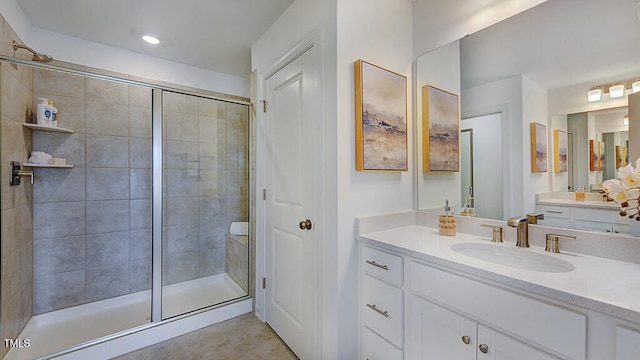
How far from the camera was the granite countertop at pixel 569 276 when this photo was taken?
0.72 metres

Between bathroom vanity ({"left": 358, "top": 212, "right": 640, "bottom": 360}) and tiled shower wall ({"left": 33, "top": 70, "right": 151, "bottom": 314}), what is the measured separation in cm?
236

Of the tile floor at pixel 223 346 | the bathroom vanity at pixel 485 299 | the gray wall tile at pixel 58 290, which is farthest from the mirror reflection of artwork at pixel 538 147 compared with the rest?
Result: the gray wall tile at pixel 58 290

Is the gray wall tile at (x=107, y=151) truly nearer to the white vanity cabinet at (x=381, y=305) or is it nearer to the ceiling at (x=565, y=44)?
the white vanity cabinet at (x=381, y=305)

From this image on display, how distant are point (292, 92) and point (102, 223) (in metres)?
2.20

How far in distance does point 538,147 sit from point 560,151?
0.28 ft

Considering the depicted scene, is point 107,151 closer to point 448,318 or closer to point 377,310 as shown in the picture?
point 377,310

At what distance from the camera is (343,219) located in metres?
1.46

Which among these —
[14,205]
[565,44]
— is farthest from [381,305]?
[14,205]

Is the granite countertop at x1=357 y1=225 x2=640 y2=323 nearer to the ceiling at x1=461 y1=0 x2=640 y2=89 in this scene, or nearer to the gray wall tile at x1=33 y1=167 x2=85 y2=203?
the ceiling at x1=461 y1=0 x2=640 y2=89

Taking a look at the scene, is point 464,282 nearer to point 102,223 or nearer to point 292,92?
point 292,92

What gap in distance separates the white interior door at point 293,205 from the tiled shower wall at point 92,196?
56.7 inches

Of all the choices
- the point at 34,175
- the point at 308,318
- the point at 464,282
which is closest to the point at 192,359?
the point at 308,318

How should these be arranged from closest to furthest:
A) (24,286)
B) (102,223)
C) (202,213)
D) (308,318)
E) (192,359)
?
(308,318), (192,359), (24,286), (102,223), (202,213)

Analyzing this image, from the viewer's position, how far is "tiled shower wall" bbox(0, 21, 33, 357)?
5.39 feet
